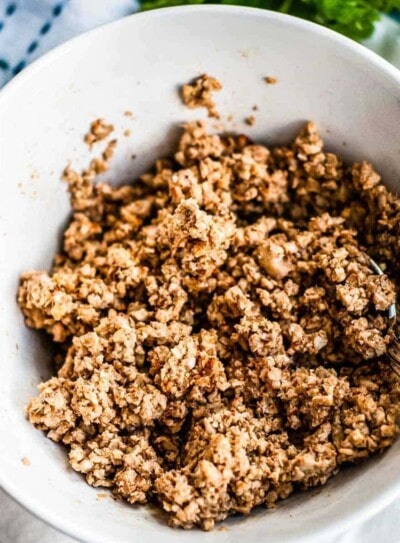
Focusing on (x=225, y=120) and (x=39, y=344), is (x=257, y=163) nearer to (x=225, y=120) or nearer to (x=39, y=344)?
(x=225, y=120)

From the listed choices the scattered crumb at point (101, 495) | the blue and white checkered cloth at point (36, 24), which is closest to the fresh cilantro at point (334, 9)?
the blue and white checkered cloth at point (36, 24)

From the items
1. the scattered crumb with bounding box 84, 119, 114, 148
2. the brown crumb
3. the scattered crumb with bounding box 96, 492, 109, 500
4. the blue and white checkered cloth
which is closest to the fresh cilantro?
the blue and white checkered cloth

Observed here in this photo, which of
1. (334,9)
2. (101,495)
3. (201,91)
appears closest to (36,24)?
(201,91)

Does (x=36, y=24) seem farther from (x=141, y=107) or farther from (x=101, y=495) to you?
(x=101, y=495)

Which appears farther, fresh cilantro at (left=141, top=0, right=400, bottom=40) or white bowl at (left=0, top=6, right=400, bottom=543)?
fresh cilantro at (left=141, top=0, right=400, bottom=40)

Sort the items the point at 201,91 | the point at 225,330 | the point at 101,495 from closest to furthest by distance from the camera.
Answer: the point at 101,495, the point at 225,330, the point at 201,91

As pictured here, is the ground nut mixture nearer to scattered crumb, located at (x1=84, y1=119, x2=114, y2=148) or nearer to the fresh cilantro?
scattered crumb, located at (x1=84, y1=119, x2=114, y2=148)
